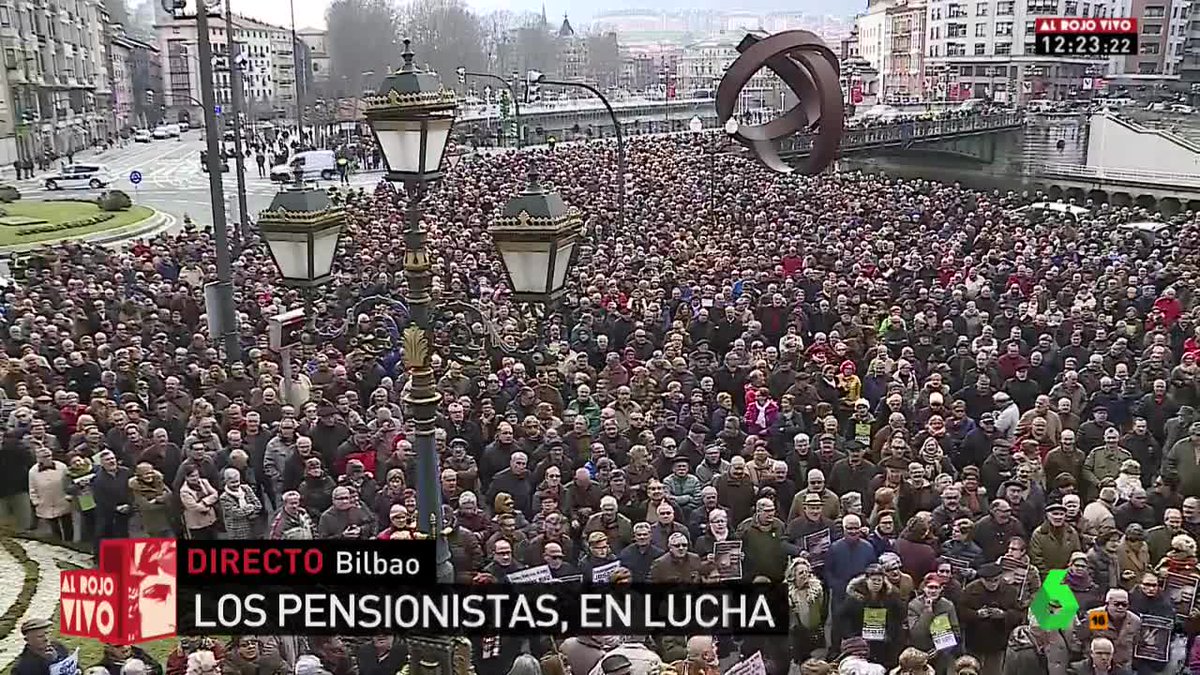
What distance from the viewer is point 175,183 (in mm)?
48688

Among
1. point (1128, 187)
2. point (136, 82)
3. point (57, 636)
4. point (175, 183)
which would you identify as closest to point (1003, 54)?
point (1128, 187)

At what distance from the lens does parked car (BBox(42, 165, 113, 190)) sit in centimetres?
4675

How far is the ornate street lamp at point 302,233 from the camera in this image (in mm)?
5379

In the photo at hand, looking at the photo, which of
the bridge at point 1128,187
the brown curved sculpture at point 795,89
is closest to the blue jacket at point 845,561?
Answer: the brown curved sculpture at point 795,89

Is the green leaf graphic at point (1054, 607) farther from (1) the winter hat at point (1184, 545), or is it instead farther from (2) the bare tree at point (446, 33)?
(2) the bare tree at point (446, 33)

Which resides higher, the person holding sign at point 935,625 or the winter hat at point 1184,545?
the winter hat at point 1184,545

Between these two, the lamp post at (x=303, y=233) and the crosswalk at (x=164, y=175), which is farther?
the crosswalk at (x=164, y=175)

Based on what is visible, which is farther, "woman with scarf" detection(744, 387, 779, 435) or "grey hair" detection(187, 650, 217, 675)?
"woman with scarf" detection(744, 387, 779, 435)

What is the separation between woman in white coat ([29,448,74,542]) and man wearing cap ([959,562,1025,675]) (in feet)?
23.2

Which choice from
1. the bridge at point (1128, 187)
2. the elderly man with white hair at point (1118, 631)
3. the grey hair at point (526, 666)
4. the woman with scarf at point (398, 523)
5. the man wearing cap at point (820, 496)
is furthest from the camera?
the bridge at point (1128, 187)

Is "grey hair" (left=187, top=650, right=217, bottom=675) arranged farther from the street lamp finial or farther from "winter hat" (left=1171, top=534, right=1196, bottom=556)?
"winter hat" (left=1171, top=534, right=1196, bottom=556)

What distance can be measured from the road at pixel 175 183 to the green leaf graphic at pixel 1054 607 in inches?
954

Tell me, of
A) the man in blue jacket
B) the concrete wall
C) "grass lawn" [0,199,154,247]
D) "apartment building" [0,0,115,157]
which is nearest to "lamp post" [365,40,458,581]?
the man in blue jacket

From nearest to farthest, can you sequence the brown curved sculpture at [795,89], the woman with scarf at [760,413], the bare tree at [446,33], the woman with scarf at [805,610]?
the woman with scarf at [805,610]
the woman with scarf at [760,413]
the brown curved sculpture at [795,89]
the bare tree at [446,33]
